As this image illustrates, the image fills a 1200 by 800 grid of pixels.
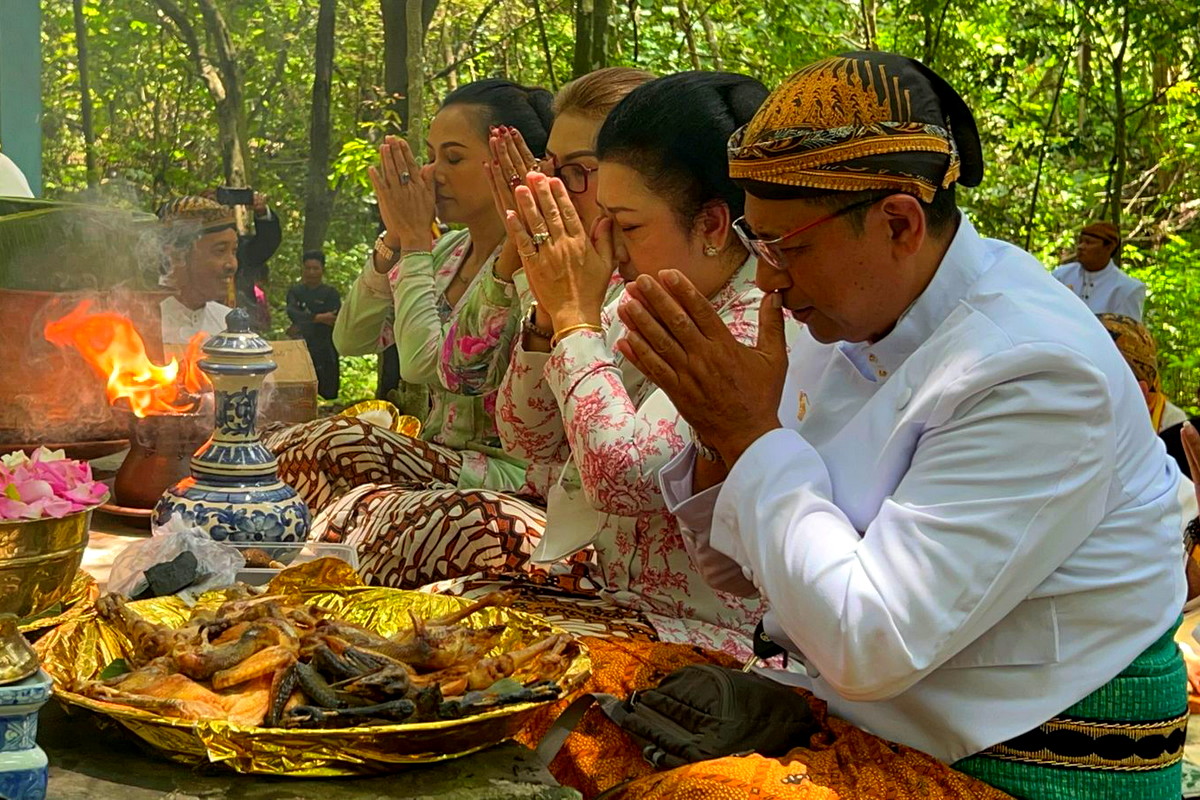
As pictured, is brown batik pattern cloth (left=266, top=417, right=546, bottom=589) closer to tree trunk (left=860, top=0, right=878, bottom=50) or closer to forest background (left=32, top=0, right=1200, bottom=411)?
forest background (left=32, top=0, right=1200, bottom=411)

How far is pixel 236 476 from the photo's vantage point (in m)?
2.79

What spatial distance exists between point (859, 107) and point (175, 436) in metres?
2.52

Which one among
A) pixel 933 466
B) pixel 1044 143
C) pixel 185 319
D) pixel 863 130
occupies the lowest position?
pixel 1044 143

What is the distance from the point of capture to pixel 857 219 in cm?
203

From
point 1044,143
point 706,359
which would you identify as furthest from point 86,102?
point 706,359

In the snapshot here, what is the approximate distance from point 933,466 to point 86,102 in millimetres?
14150

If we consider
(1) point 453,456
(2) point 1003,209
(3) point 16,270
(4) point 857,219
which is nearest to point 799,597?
(4) point 857,219

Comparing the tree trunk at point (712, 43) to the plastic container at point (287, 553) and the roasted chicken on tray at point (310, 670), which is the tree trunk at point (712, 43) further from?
the roasted chicken on tray at point (310, 670)

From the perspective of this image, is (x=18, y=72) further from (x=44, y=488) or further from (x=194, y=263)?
(x=44, y=488)

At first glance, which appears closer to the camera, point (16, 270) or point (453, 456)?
point (453, 456)

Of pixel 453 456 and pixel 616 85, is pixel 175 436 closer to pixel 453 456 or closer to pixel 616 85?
pixel 453 456

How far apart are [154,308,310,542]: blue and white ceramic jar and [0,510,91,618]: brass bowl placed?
34cm

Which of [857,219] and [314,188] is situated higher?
[857,219]

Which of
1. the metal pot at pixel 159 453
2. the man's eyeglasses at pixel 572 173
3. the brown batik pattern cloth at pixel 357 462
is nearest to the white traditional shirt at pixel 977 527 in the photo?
the man's eyeglasses at pixel 572 173
